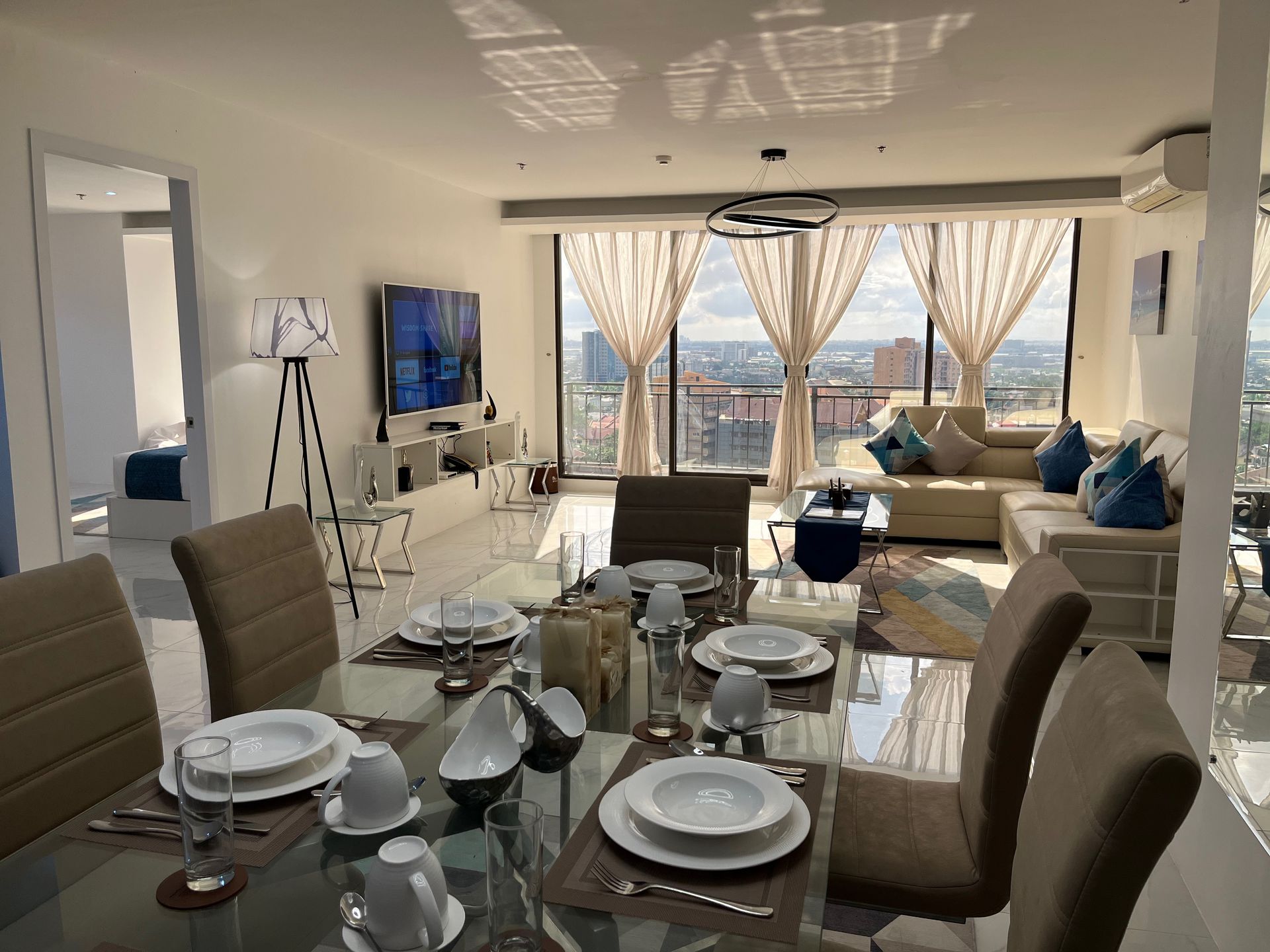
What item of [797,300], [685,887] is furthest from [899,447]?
[685,887]

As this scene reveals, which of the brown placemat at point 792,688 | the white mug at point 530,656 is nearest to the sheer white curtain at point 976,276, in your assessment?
the brown placemat at point 792,688

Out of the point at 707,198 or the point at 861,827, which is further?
the point at 707,198

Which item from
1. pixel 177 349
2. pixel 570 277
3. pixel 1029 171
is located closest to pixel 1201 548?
pixel 1029 171

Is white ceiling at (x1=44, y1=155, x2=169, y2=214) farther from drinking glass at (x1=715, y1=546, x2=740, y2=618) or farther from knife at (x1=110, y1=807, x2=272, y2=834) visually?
knife at (x1=110, y1=807, x2=272, y2=834)

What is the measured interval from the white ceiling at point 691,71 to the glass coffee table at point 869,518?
206cm

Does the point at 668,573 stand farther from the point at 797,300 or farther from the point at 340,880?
the point at 797,300

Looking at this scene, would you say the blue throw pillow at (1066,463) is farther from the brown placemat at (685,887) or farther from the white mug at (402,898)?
the white mug at (402,898)

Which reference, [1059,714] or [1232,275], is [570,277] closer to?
[1232,275]

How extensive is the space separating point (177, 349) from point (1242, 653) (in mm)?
9056

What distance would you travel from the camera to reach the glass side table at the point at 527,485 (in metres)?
7.54

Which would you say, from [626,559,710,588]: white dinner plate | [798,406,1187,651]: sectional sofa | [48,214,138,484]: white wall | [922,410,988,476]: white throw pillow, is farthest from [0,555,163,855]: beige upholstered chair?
[48,214,138,484]: white wall

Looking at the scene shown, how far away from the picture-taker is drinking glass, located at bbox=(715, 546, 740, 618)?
204 cm

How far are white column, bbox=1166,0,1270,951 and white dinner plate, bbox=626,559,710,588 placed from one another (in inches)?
50.1

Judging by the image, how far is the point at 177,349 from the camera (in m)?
8.85
